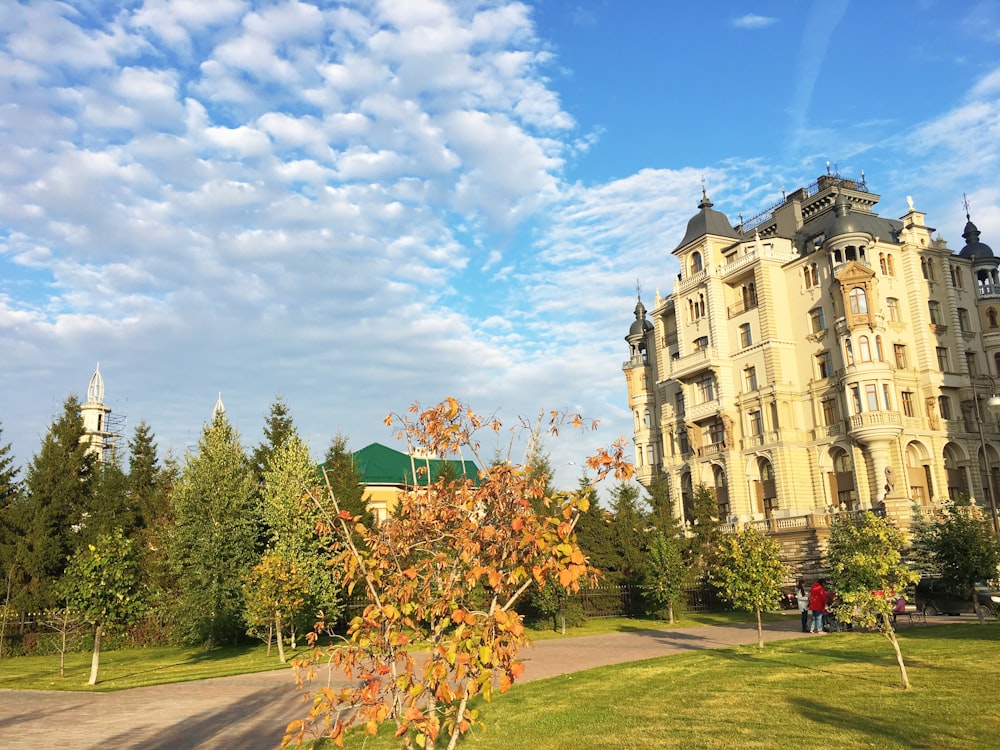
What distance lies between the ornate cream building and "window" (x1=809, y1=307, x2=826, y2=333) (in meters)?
0.09

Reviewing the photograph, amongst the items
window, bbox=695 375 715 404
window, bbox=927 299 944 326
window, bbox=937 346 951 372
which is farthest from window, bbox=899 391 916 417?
window, bbox=695 375 715 404

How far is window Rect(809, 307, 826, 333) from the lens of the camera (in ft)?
154

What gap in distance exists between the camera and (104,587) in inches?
833

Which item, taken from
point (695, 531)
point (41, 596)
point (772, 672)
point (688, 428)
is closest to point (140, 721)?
point (772, 672)

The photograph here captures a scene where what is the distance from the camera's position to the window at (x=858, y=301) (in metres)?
43.6

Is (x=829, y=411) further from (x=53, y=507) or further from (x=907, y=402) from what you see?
(x=53, y=507)

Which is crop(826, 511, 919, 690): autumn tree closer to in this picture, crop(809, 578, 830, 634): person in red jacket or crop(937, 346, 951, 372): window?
crop(809, 578, 830, 634): person in red jacket

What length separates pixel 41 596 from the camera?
37.3 meters

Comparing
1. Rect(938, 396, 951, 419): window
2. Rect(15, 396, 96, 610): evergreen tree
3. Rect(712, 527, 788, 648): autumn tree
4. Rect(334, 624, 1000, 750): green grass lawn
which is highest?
Rect(938, 396, 951, 419): window

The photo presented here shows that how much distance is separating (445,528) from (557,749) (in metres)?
5.51

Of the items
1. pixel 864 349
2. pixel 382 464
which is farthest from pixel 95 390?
pixel 864 349

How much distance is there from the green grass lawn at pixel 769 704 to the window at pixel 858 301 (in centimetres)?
2778

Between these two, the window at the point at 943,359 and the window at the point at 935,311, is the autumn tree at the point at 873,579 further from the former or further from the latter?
the window at the point at 935,311

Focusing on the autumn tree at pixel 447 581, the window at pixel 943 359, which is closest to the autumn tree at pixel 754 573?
the autumn tree at pixel 447 581
